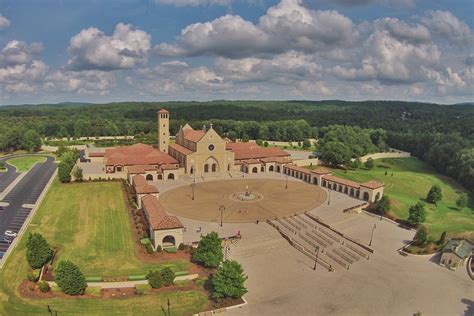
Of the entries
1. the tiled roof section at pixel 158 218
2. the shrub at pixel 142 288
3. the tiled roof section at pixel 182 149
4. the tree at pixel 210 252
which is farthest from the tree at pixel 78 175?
the shrub at pixel 142 288

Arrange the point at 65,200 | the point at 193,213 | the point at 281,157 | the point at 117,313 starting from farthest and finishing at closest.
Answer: the point at 281,157 → the point at 65,200 → the point at 193,213 → the point at 117,313

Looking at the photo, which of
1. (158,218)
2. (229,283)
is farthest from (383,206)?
(158,218)

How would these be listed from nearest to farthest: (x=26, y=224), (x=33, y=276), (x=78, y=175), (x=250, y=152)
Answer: (x=33, y=276) < (x=26, y=224) < (x=78, y=175) < (x=250, y=152)

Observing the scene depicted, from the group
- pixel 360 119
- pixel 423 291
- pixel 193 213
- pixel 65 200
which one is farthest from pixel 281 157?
pixel 360 119

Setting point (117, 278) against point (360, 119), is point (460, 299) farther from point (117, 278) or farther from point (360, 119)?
point (360, 119)

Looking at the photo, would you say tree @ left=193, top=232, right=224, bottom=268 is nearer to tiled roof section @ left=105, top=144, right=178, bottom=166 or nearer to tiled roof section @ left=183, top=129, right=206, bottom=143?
tiled roof section @ left=105, top=144, right=178, bottom=166

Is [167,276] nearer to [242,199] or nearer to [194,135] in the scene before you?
[242,199]
